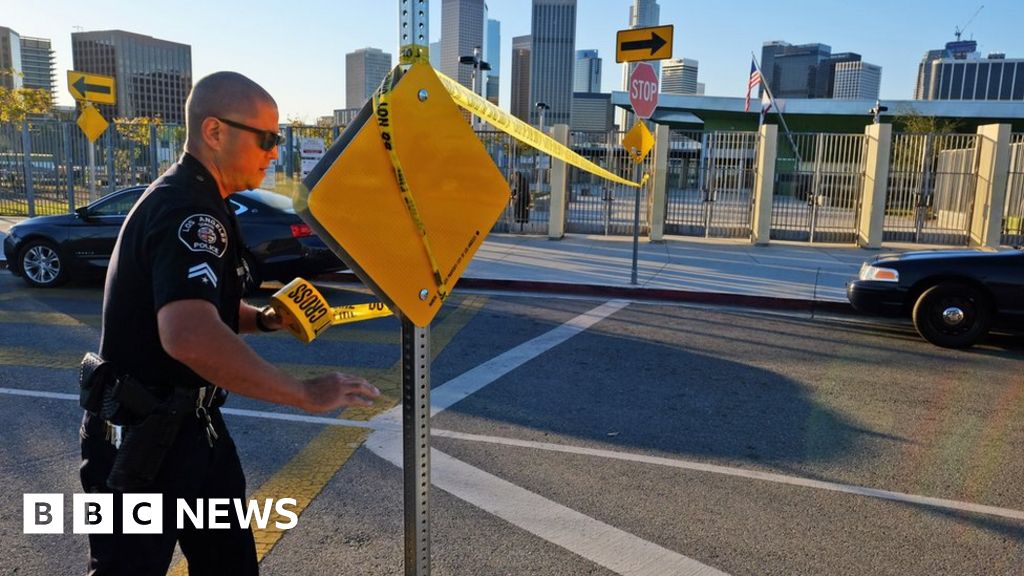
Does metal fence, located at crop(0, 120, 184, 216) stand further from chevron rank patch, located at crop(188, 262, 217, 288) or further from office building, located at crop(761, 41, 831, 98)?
office building, located at crop(761, 41, 831, 98)

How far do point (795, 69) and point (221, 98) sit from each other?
662 ft

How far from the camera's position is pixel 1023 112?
4281 cm

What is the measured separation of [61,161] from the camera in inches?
764

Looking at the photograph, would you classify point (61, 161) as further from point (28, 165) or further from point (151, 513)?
point (151, 513)

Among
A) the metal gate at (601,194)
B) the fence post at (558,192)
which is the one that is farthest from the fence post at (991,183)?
the fence post at (558,192)

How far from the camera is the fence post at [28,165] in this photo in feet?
62.1

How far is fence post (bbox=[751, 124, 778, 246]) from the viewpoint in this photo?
16.8 meters

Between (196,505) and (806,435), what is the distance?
13.9 feet

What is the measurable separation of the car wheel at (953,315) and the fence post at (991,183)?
9965mm

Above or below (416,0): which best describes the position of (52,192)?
below

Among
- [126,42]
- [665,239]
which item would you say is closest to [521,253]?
[665,239]

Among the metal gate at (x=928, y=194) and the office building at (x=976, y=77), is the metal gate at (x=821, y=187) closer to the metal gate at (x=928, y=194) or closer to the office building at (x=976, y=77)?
the metal gate at (x=928, y=194)

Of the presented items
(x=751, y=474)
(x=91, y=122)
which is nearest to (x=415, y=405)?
(x=751, y=474)

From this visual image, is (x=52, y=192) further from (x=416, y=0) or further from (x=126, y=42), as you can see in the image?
(x=126, y=42)
